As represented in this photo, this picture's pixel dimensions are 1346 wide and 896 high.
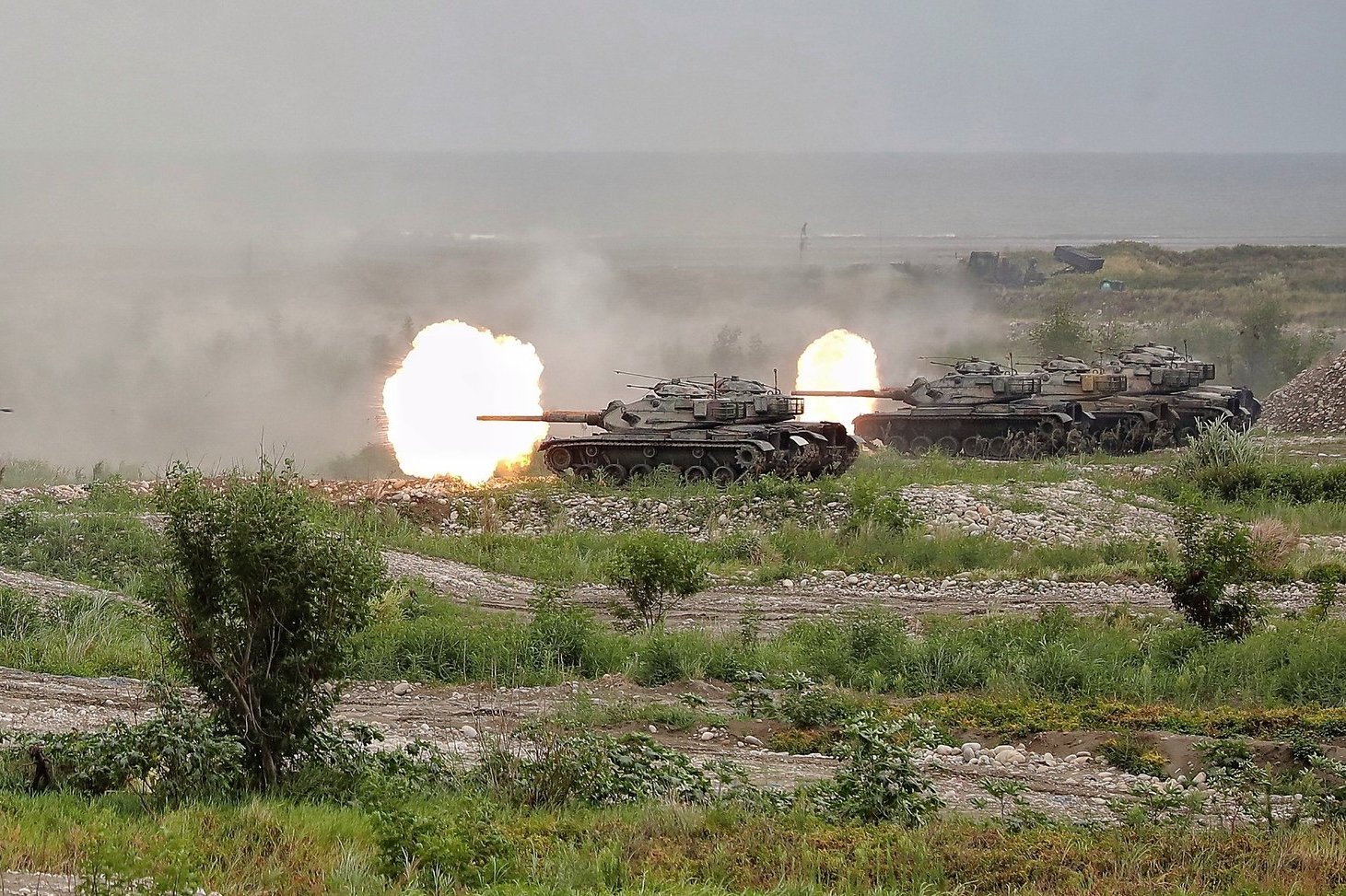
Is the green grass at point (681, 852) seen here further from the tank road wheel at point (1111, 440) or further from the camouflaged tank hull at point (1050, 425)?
the tank road wheel at point (1111, 440)

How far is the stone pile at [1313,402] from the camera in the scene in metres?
40.3

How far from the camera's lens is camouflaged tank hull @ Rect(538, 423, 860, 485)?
29875 mm

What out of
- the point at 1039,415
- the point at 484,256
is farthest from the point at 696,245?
the point at 1039,415

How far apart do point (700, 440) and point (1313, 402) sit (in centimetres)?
1915

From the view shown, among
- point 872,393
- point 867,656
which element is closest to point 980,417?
point 872,393

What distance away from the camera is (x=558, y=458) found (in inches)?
1228

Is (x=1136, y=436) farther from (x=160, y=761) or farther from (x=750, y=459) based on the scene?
(x=160, y=761)

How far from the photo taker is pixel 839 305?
237 ft

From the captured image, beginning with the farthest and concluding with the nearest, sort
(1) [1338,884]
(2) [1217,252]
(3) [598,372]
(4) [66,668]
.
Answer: (2) [1217,252]
(3) [598,372]
(4) [66,668]
(1) [1338,884]

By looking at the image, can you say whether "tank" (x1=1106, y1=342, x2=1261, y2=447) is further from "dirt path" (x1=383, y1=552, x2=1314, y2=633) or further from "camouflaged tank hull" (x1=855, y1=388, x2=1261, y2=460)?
"dirt path" (x1=383, y1=552, x2=1314, y2=633)

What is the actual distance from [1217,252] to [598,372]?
4493 cm

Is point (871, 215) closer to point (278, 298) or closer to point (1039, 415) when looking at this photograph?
point (278, 298)

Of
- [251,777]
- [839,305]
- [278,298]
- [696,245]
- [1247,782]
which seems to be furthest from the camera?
[696,245]

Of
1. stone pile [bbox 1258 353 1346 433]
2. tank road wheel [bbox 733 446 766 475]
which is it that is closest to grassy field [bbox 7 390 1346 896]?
tank road wheel [bbox 733 446 766 475]
